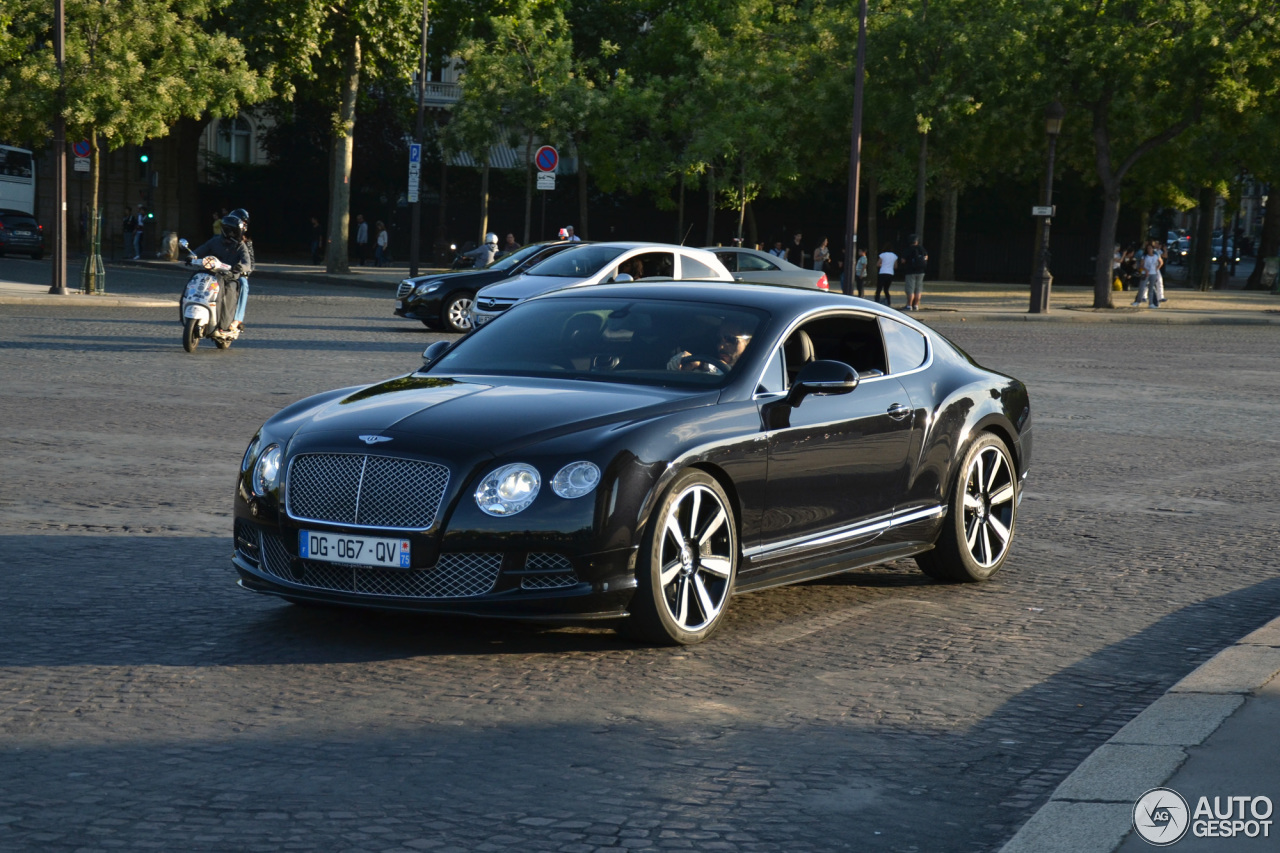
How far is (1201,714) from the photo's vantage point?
17.6 feet

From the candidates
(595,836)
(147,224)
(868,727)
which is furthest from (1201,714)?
(147,224)

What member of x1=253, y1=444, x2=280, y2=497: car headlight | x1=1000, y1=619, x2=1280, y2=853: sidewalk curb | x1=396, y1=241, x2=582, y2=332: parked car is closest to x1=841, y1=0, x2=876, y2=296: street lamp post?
x1=396, y1=241, x2=582, y2=332: parked car

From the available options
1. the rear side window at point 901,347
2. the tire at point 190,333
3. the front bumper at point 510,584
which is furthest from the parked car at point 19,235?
the front bumper at point 510,584

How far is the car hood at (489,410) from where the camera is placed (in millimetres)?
6328

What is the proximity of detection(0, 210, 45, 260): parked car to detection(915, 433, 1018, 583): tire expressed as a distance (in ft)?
165

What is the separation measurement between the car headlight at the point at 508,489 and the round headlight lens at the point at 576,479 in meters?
0.07

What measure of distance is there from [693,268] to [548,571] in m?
17.5

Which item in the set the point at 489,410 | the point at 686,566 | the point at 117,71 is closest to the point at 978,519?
the point at 686,566

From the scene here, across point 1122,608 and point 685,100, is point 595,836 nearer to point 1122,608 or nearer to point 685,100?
point 1122,608

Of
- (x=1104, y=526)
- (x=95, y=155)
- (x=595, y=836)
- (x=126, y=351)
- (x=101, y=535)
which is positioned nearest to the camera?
(x=595, y=836)

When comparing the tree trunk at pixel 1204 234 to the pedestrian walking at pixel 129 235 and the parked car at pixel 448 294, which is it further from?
the parked car at pixel 448 294

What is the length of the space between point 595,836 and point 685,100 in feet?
168

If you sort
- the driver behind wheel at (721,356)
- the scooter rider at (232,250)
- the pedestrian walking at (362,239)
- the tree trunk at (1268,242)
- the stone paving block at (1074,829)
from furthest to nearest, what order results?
the pedestrian walking at (362,239)
the tree trunk at (1268,242)
the scooter rider at (232,250)
the driver behind wheel at (721,356)
the stone paving block at (1074,829)

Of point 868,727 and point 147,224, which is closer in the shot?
point 868,727
